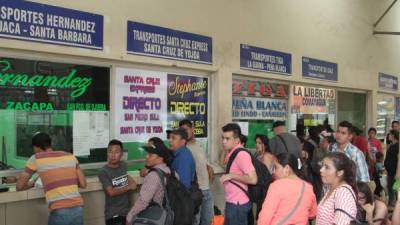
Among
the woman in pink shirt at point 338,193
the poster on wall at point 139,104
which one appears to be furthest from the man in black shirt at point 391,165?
the woman in pink shirt at point 338,193

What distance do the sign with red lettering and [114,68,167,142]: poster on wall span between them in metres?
1.67

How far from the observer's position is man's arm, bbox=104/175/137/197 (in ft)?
16.4

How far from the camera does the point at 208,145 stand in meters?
7.26

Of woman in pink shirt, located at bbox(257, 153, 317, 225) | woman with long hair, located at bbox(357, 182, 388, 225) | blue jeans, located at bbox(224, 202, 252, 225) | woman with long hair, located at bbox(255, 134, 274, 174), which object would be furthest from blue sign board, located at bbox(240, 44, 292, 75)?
woman in pink shirt, located at bbox(257, 153, 317, 225)

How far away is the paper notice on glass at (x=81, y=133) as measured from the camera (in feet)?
17.7

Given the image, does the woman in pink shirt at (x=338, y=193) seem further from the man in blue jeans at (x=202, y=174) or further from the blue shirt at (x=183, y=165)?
the man in blue jeans at (x=202, y=174)

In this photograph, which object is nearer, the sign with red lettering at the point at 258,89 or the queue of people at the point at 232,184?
the queue of people at the point at 232,184

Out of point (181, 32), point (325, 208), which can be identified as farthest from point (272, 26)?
point (325, 208)

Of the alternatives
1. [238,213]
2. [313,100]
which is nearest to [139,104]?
[238,213]

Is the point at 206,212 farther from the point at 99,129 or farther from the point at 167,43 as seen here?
the point at 167,43

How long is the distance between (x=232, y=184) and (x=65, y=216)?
1.56 meters

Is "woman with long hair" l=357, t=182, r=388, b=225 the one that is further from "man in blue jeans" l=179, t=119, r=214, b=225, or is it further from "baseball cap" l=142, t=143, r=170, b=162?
"man in blue jeans" l=179, t=119, r=214, b=225

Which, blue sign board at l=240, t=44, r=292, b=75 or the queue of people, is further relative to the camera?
blue sign board at l=240, t=44, r=292, b=75

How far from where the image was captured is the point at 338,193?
3.07m
